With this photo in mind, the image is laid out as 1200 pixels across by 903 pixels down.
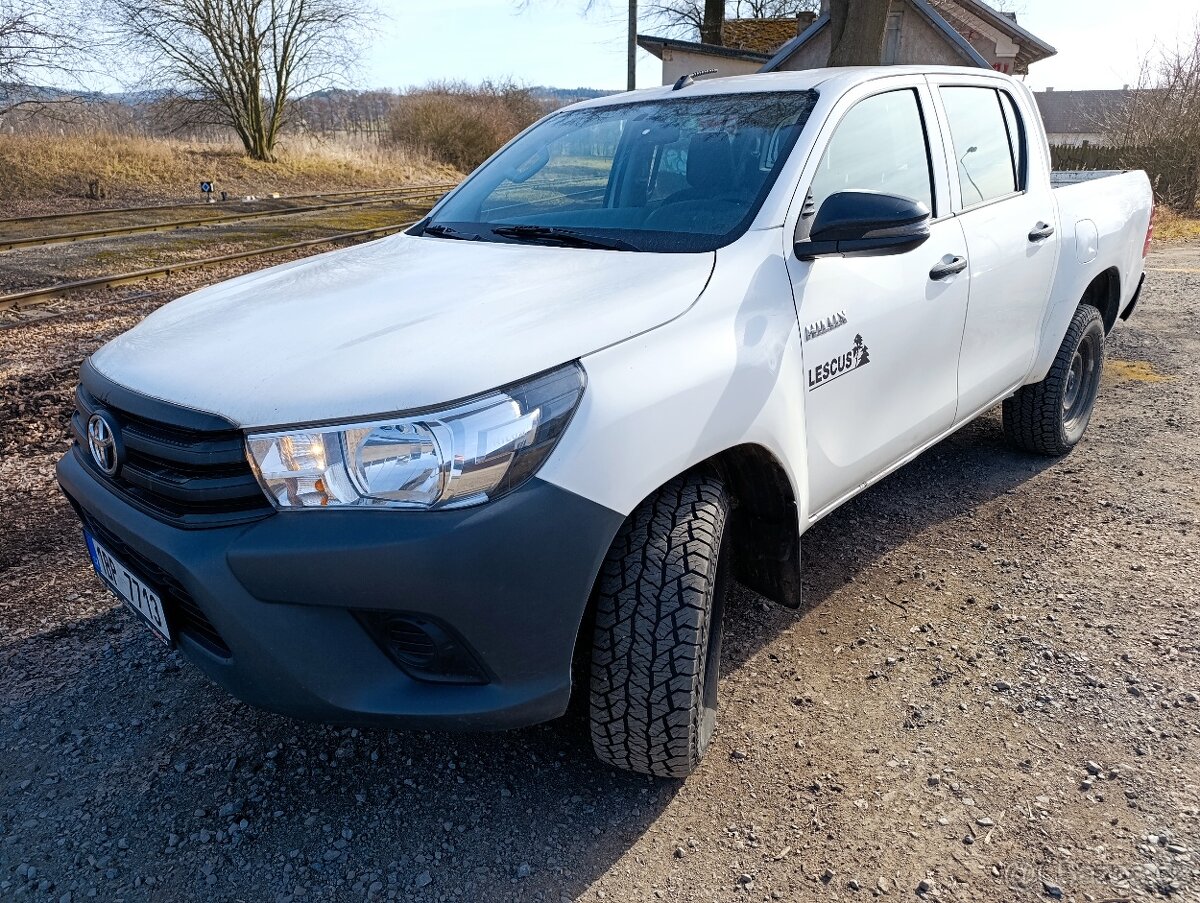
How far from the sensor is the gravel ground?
1.95m

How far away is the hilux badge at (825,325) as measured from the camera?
2.31 m

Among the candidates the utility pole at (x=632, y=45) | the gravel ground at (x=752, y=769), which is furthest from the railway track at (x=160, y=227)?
the gravel ground at (x=752, y=769)

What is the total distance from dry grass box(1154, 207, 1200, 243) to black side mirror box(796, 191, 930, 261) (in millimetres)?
12611

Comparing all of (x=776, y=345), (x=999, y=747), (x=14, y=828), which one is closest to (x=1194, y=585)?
(x=999, y=747)

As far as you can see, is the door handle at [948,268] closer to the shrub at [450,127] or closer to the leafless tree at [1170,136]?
the leafless tree at [1170,136]

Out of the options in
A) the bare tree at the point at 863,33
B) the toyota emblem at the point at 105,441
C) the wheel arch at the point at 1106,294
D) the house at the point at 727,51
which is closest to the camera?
the toyota emblem at the point at 105,441

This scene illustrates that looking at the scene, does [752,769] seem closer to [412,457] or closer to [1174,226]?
[412,457]

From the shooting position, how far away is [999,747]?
2.31m

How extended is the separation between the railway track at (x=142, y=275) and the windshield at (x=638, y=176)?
2.97 metres

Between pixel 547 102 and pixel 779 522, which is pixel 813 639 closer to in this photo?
pixel 779 522

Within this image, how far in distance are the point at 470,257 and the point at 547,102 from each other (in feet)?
135

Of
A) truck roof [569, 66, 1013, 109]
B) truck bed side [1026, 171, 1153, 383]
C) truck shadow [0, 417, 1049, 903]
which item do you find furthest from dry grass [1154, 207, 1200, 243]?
truck shadow [0, 417, 1049, 903]

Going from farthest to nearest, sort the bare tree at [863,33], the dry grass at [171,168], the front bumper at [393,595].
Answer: the dry grass at [171,168], the bare tree at [863,33], the front bumper at [393,595]

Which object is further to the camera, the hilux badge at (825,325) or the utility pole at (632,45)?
the utility pole at (632,45)
